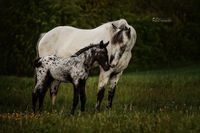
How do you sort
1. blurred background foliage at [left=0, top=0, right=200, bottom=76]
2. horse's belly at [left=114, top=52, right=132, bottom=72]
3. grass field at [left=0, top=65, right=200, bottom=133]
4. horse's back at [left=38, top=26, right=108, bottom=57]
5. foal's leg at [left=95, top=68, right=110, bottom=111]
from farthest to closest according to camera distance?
blurred background foliage at [left=0, top=0, right=200, bottom=76], horse's back at [left=38, top=26, right=108, bottom=57], horse's belly at [left=114, top=52, right=132, bottom=72], foal's leg at [left=95, top=68, right=110, bottom=111], grass field at [left=0, top=65, right=200, bottom=133]

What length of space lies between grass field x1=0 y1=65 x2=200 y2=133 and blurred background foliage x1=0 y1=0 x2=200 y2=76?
6.27m

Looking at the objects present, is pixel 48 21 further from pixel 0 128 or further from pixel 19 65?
pixel 0 128

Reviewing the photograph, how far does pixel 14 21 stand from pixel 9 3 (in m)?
1.68

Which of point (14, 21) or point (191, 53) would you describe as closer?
point (14, 21)

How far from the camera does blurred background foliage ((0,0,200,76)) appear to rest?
106 feet

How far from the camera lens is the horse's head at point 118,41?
1534cm

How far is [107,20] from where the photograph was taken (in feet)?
113

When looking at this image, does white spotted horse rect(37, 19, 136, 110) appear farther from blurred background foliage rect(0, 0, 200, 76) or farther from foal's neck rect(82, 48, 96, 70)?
blurred background foliage rect(0, 0, 200, 76)

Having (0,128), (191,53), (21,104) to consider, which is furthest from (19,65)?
(0,128)

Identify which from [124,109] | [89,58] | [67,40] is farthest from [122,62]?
[67,40]

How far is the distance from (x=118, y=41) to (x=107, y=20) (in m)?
19.1

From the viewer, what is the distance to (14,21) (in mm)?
33562

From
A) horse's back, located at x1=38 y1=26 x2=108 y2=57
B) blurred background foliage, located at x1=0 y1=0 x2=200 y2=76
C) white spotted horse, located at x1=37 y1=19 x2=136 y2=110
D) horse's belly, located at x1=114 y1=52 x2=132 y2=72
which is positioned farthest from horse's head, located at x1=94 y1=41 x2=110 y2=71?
blurred background foliage, located at x1=0 y1=0 x2=200 y2=76

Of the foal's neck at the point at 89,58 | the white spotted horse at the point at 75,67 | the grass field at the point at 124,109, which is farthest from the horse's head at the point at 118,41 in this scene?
the grass field at the point at 124,109
